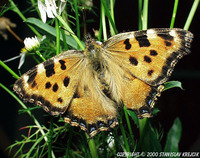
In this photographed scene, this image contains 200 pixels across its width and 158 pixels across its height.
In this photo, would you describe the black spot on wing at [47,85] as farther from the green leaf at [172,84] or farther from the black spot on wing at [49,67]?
the green leaf at [172,84]

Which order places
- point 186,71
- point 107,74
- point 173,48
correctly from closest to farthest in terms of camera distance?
point 173,48
point 107,74
point 186,71

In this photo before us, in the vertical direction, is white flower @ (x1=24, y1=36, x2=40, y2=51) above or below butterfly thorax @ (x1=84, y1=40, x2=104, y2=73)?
above

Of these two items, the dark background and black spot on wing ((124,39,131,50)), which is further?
the dark background

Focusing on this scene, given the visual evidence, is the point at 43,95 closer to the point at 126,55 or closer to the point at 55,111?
the point at 55,111

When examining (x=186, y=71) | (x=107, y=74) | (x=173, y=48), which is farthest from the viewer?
(x=186, y=71)

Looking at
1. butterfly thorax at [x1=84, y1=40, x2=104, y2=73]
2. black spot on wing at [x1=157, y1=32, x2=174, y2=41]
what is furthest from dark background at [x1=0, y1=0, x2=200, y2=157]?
black spot on wing at [x1=157, y1=32, x2=174, y2=41]

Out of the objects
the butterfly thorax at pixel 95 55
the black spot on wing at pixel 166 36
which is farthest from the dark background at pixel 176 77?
the black spot on wing at pixel 166 36

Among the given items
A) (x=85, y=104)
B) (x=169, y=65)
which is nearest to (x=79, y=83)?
(x=85, y=104)

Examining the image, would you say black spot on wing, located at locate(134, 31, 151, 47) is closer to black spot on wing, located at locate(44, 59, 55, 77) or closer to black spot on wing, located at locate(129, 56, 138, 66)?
black spot on wing, located at locate(129, 56, 138, 66)
